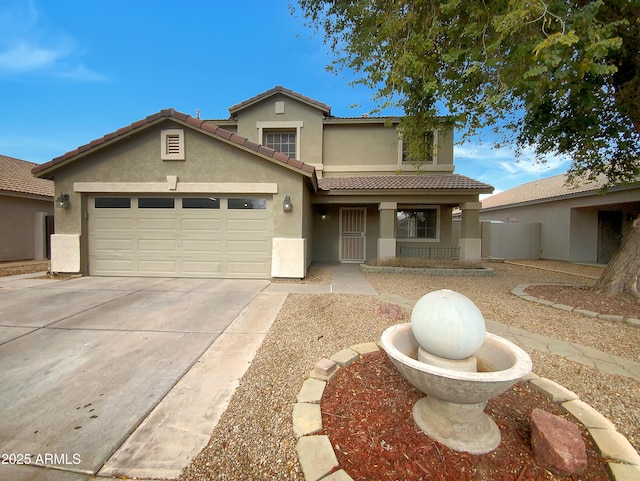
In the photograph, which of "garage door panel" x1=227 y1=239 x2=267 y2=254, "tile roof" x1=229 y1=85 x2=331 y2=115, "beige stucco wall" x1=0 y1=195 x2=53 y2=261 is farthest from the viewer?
"tile roof" x1=229 y1=85 x2=331 y2=115

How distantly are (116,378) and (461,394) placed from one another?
10.5ft

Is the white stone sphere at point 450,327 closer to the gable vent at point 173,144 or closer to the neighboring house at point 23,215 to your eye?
the gable vent at point 173,144

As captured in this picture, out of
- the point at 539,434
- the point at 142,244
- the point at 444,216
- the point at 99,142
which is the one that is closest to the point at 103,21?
the point at 99,142

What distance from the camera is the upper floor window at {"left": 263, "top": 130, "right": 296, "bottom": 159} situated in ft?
37.9

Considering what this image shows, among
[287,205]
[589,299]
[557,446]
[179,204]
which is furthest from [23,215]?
[589,299]

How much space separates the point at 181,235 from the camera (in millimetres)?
7625

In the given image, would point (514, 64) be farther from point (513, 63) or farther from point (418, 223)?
point (418, 223)

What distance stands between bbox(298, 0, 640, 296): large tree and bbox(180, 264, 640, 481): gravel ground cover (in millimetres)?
2617

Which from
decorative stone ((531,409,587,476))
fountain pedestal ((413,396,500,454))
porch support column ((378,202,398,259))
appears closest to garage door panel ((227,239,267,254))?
porch support column ((378,202,398,259))

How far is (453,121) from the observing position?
5.70m

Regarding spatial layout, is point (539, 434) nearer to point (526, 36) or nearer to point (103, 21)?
point (526, 36)

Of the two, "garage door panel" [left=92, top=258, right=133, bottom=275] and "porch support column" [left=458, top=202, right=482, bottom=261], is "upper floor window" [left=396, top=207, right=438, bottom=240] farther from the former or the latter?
"garage door panel" [left=92, top=258, right=133, bottom=275]

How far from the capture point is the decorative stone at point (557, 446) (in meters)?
1.62

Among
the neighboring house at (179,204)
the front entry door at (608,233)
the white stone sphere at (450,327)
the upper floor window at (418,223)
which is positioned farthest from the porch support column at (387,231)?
the front entry door at (608,233)
